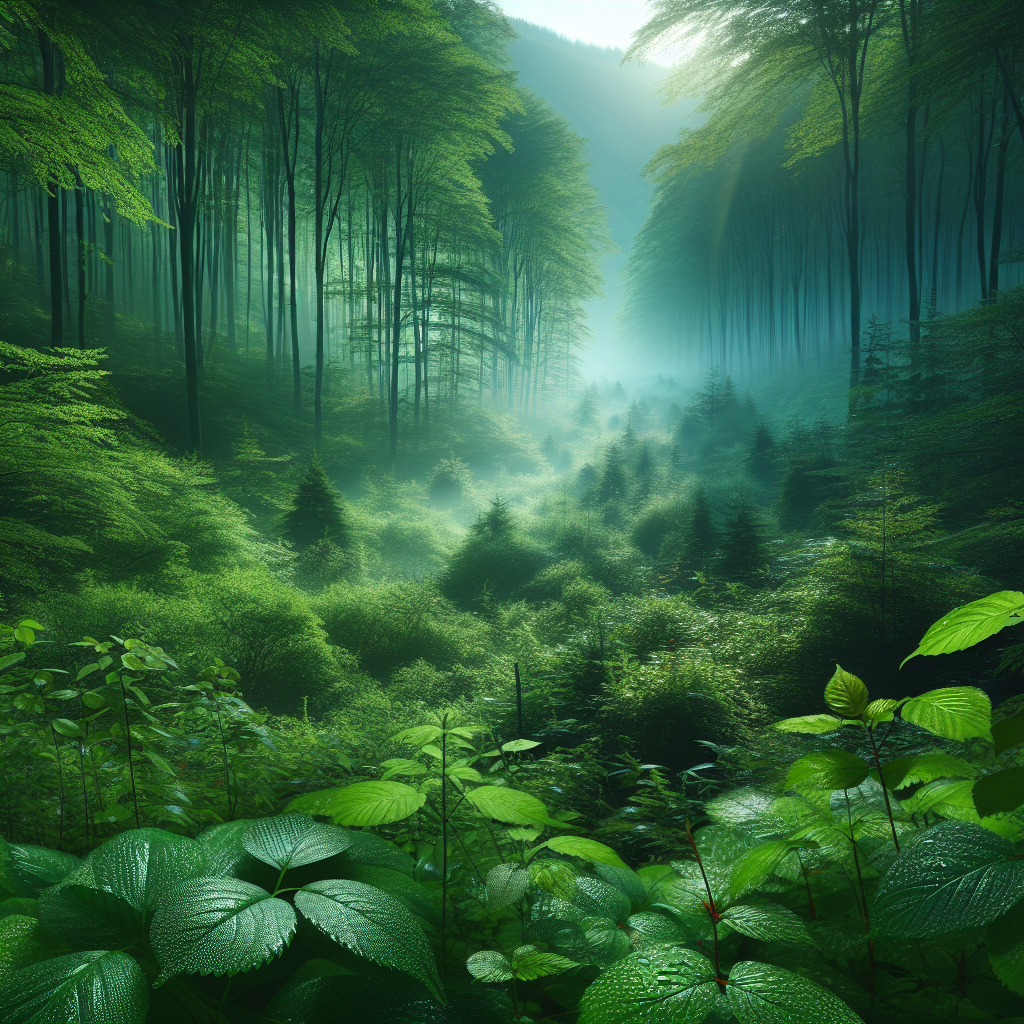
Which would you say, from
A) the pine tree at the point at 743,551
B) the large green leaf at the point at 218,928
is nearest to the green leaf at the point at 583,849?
the large green leaf at the point at 218,928

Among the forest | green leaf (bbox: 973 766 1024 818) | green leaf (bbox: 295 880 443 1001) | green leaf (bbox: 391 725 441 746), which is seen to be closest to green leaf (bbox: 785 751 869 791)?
the forest

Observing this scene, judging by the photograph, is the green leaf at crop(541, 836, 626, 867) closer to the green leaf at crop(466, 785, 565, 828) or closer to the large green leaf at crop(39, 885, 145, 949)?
the green leaf at crop(466, 785, 565, 828)

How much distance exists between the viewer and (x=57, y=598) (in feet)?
10.0

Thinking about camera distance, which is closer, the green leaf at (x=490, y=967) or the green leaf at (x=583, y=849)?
the green leaf at (x=490, y=967)

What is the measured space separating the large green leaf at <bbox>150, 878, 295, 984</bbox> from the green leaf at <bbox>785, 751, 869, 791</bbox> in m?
0.59

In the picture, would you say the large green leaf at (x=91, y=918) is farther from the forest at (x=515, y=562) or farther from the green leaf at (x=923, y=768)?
the green leaf at (x=923, y=768)

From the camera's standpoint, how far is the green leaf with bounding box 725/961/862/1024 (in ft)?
1.46

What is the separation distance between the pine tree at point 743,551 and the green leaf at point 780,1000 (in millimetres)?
3879

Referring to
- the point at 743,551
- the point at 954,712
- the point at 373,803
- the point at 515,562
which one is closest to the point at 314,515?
the point at 515,562

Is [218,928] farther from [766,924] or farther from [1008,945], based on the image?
[1008,945]

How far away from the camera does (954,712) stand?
63cm

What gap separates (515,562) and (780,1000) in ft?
15.6

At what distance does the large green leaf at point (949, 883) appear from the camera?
0.47 m

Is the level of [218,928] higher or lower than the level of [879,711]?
lower
